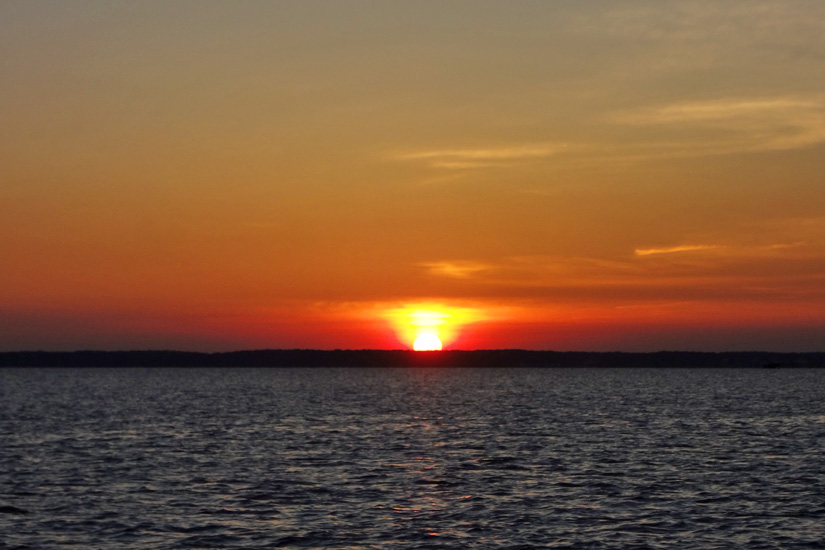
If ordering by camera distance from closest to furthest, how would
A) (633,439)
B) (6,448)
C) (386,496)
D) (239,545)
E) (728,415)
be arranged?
(239,545) < (386,496) < (6,448) < (633,439) < (728,415)

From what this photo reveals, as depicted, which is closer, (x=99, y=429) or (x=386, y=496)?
(x=386, y=496)

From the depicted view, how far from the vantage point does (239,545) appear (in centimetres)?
3672

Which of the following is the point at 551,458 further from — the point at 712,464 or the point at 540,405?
the point at 540,405

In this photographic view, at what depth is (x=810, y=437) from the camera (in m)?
80.6

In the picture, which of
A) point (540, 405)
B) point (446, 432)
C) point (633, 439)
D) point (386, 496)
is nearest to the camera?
point (386, 496)

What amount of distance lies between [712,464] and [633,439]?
17331 mm

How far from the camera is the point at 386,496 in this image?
158 feet

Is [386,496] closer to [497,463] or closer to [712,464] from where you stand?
[497,463]

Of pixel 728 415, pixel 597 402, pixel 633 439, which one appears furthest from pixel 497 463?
pixel 597 402

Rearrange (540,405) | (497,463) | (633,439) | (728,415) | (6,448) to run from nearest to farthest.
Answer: (497,463), (6,448), (633,439), (728,415), (540,405)

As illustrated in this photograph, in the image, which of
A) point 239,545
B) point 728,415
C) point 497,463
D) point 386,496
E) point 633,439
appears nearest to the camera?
point 239,545

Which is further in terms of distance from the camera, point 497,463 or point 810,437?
point 810,437

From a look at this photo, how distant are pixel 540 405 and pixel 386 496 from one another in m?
88.6

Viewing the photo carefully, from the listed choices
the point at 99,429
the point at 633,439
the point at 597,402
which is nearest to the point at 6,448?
the point at 99,429
